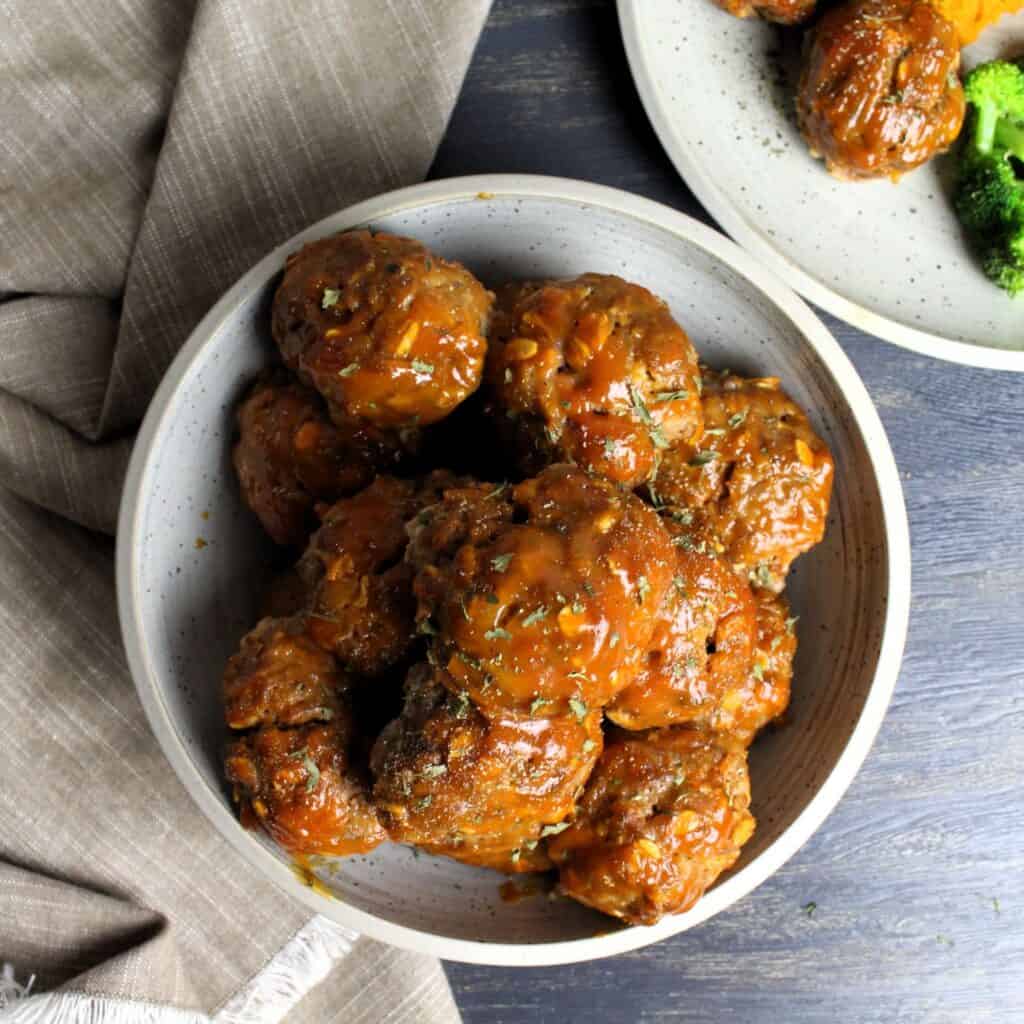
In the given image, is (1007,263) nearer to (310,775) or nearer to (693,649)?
(693,649)

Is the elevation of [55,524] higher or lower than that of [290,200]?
lower

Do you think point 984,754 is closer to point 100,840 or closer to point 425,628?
point 425,628

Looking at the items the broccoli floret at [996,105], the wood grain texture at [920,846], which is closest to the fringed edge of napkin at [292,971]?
the wood grain texture at [920,846]

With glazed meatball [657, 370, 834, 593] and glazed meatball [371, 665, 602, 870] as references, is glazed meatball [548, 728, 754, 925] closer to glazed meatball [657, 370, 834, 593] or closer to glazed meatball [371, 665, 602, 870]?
glazed meatball [371, 665, 602, 870]

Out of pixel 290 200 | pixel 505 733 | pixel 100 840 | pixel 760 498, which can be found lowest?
pixel 100 840

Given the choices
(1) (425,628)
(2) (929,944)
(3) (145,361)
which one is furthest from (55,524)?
(2) (929,944)

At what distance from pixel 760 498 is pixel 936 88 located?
1.29m

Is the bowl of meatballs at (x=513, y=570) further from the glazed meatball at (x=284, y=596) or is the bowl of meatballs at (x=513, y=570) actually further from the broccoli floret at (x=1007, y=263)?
the broccoli floret at (x=1007, y=263)

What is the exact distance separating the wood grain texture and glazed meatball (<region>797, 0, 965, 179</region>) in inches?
21.5

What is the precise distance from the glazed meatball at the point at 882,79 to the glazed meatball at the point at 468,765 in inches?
69.4

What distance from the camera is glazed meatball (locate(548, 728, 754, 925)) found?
7.98 feet

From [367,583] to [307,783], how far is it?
0.42 metres

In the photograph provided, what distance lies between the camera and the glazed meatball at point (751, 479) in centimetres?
258

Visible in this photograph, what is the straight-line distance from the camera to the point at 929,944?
353 centimetres
